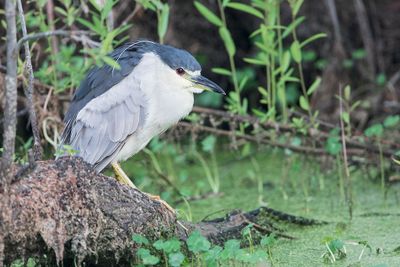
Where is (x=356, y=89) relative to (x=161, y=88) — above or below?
below

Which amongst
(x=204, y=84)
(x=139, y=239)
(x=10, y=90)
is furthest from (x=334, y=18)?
(x=10, y=90)

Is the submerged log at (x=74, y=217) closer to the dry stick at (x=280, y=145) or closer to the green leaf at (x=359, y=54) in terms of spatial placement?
the dry stick at (x=280, y=145)

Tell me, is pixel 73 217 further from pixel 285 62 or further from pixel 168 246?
pixel 285 62

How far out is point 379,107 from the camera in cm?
593

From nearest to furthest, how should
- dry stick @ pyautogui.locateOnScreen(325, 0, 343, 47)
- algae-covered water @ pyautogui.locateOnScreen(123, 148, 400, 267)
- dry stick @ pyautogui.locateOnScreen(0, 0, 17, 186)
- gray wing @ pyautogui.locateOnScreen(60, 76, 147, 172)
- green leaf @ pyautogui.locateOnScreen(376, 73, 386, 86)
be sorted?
dry stick @ pyautogui.locateOnScreen(0, 0, 17, 186), algae-covered water @ pyautogui.locateOnScreen(123, 148, 400, 267), gray wing @ pyautogui.locateOnScreen(60, 76, 147, 172), dry stick @ pyautogui.locateOnScreen(325, 0, 343, 47), green leaf @ pyautogui.locateOnScreen(376, 73, 386, 86)

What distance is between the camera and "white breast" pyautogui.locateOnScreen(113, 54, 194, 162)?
3.91 metres

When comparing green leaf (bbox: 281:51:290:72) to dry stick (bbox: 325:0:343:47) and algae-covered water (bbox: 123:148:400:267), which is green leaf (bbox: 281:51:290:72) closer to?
algae-covered water (bbox: 123:148:400:267)

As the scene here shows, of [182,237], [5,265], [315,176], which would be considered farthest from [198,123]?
[5,265]

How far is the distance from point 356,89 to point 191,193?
5.98 feet

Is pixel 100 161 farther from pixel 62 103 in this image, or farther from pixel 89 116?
pixel 62 103

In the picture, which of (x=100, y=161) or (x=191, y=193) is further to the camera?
(x=191, y=193)

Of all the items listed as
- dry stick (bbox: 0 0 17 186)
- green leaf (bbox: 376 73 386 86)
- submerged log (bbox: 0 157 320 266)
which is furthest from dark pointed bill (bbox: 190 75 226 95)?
green leaf (bbox: 376 73 386 86)

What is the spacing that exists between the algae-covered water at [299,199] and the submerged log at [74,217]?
0.49 meters

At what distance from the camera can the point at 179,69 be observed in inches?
158
